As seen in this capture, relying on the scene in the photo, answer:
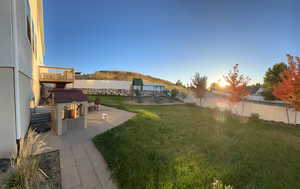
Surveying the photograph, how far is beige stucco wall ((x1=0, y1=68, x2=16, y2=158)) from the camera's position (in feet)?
9.78

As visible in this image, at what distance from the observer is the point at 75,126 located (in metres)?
5.41

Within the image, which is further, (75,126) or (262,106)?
(262,106)

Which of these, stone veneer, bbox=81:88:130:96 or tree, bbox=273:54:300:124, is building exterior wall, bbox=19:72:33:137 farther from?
stone veneer, bbox=81:88:130:96

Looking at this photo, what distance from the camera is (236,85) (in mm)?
9578

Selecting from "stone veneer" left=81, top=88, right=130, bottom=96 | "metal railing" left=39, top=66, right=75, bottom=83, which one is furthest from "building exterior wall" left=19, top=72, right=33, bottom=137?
"stone veneer" left=81, top=88, right=130, bottom=96

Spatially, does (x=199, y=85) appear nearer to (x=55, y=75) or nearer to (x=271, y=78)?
(x=271, y=78)

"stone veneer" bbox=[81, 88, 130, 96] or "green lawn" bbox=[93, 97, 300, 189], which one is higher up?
"stone veneer" bbox=[81, 88, 130, 96]

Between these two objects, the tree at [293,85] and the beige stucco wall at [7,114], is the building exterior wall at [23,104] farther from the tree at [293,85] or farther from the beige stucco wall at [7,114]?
the tree at [293,85]

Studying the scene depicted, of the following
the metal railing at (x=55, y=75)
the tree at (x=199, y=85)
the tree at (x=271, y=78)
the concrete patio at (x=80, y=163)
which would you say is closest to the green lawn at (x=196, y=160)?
the concrete patio at (x=80, y=163)

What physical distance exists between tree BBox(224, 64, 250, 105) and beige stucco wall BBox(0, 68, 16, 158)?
1259 cm

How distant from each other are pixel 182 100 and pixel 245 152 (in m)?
16.1

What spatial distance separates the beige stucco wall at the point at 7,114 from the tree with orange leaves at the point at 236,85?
1259 centimetres

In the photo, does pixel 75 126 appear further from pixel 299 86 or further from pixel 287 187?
pixel 299 86

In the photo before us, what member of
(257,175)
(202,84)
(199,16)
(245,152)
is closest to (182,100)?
(202,84)
